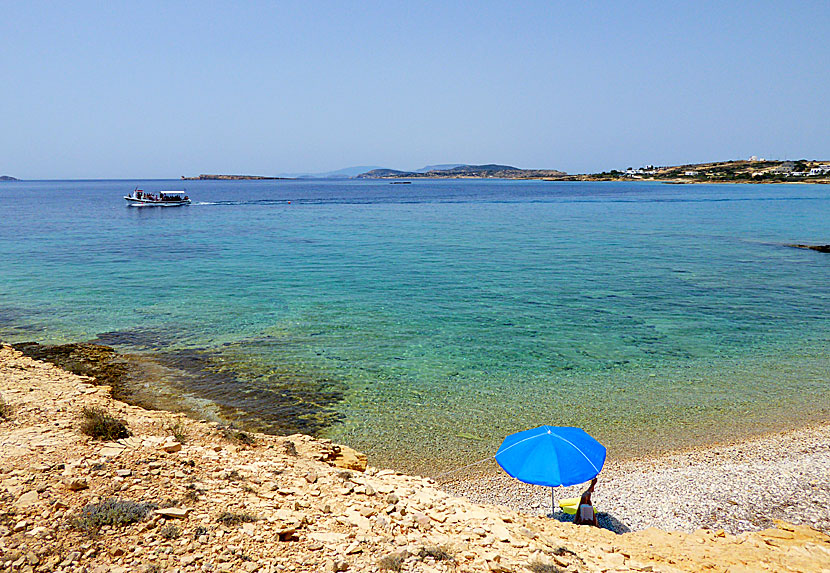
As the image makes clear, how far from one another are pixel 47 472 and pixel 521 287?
25.3 metres

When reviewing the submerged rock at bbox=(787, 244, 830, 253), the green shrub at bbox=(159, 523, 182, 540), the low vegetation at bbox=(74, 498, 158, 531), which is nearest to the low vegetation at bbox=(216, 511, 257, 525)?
the green shrub at bbox=(159, 523, 182, 540)

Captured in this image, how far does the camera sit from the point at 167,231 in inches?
2356

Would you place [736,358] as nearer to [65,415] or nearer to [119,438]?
[119,438]

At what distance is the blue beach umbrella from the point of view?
9680mm

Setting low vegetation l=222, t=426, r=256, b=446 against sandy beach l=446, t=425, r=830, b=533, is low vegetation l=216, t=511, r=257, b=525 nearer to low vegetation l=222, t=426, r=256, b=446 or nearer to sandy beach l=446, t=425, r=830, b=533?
low vegetation l=222, t=426, r=256, b=446

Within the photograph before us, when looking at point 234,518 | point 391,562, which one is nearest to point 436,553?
point 391,562

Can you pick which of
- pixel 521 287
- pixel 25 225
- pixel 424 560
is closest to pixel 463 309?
pixel 521 287

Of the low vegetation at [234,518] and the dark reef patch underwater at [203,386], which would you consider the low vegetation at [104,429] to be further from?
the low vegetation at [234,518]

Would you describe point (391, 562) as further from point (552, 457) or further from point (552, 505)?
point (552, 505)

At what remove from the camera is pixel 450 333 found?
21.7m

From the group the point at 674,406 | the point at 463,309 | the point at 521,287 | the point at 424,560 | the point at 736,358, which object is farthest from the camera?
the point at 521,287

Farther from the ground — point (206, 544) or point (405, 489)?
point (206, 544)

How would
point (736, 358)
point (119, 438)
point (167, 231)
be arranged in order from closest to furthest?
point (119, 438) < point (736, 358) < point (167, 231)

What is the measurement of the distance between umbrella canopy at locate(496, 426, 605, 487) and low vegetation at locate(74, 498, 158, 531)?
244 inches
